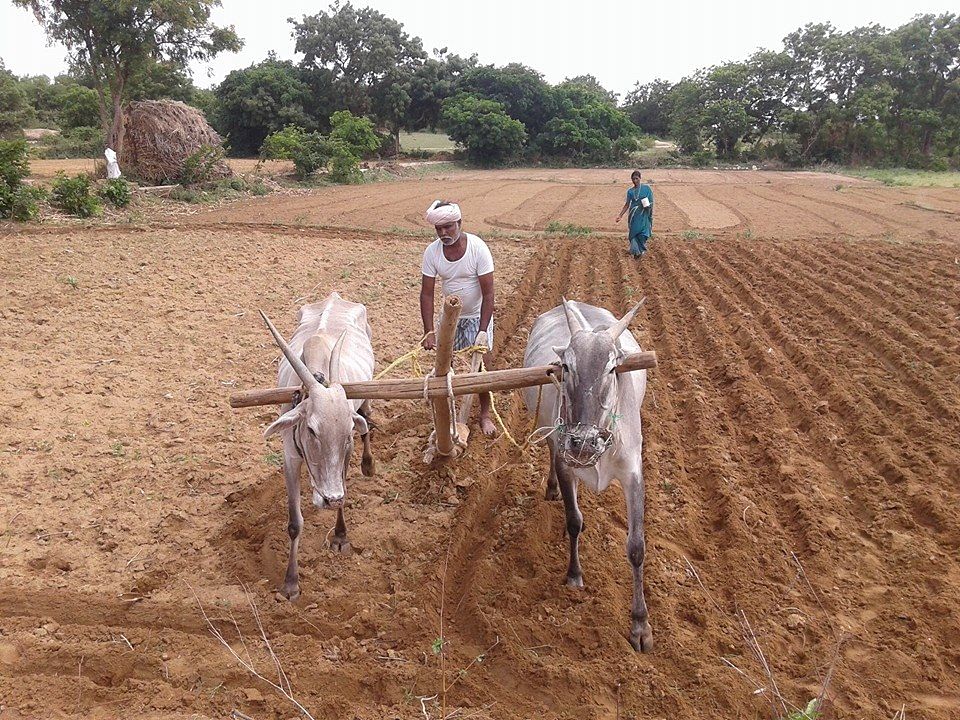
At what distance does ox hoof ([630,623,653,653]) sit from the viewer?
403cm

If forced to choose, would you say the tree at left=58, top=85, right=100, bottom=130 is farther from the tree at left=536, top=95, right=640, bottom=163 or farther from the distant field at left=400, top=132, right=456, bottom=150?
the tree at left=536, top=95, right=640, bottom=163

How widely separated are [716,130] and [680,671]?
164 feet

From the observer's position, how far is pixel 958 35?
42.4 m

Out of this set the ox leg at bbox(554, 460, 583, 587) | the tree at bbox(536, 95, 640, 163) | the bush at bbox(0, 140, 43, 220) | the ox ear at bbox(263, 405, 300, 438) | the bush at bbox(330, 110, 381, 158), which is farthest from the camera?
the tree at bbox(536, 95, 640, 163)

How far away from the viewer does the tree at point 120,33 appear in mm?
22703

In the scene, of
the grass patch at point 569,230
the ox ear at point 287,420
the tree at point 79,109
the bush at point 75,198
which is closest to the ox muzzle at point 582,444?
the ox ear at point 287,420

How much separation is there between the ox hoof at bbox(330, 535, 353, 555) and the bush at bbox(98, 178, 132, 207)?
17.8m

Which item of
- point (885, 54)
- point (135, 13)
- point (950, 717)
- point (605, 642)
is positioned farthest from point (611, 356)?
point (885, 54)

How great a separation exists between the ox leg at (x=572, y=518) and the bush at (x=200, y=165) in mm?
22531

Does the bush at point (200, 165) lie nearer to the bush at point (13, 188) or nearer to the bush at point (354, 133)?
the bush at point (13, 188)

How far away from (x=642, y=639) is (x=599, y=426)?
4.71 feet

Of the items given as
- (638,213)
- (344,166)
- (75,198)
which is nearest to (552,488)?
(638,213)

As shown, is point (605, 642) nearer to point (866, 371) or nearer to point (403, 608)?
point (403, 608)

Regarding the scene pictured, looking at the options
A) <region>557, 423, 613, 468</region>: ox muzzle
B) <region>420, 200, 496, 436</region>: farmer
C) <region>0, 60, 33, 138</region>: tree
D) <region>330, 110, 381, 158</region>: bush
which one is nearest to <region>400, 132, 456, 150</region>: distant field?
<region>330, 110, 381, 158</region>: bush
